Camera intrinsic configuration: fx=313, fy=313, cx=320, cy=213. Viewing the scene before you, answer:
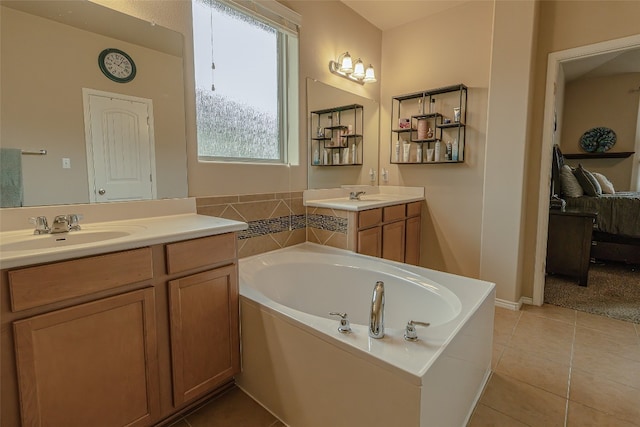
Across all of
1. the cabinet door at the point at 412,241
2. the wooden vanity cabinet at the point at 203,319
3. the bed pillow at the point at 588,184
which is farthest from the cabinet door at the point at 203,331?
the bed pillow at the point at 588,184

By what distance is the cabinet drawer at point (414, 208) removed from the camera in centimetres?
299

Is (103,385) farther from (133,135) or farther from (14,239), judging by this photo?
(133,135)

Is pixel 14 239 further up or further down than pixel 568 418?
further up

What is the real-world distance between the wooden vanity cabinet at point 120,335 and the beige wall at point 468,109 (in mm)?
2243

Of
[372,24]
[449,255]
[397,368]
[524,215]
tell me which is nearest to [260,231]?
[397,368]

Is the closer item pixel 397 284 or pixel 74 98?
pixel 74 98

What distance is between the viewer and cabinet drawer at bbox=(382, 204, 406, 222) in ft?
8.68

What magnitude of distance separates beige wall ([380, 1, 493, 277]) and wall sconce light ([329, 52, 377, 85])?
386 mm

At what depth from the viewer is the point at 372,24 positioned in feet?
10.4

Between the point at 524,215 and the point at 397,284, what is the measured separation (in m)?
1.50

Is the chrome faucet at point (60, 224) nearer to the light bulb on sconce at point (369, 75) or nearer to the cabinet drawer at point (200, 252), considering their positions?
the cabinet drawer at point (200, 252)

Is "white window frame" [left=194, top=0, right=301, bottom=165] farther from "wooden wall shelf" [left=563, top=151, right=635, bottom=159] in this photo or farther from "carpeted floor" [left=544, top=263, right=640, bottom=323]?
"wooden wall shelf" [left=563, top=151, right=635, bottom=159]

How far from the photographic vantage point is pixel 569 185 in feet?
12.0

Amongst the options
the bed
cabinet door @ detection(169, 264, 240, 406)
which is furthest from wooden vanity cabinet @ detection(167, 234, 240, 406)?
the bed
